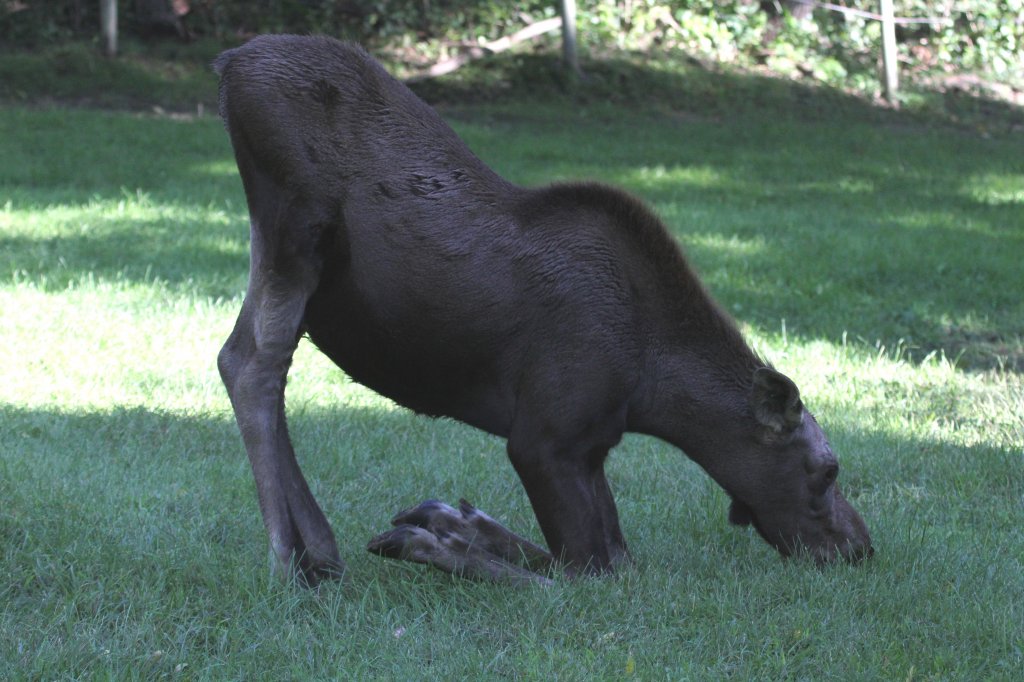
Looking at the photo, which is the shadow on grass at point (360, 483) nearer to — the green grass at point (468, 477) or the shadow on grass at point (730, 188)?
the green grass at point (468, 477)

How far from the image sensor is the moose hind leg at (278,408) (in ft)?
14.6

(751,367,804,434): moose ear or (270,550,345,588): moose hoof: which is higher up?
(751,367,804,434): moose ear

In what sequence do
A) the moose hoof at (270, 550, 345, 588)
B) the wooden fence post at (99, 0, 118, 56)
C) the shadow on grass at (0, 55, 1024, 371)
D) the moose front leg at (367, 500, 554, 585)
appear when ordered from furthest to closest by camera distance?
the wooden fence post at (99, 0, 118, 56) → the shadow on grass at (0, 55, 1024, 371) → the moose front leg at (367, 500, 554, 585) → the moose hoof at (270, 550, 345, 588)

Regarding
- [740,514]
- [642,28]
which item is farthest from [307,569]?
[642,28]

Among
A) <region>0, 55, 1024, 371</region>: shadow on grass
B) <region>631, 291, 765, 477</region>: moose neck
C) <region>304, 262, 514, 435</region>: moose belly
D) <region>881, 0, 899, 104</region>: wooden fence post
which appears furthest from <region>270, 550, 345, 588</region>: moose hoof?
<region>881, 0, 899, 104</region>: wooden fence post

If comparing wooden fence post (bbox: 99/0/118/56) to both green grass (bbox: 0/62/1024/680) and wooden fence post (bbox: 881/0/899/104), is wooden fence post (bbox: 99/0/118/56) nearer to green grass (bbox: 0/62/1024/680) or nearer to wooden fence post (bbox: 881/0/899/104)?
green grass (bbox: 0/62/1024/680)

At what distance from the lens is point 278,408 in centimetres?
462

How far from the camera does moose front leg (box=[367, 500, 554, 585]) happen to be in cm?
450

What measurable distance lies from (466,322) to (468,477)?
1.53 metres

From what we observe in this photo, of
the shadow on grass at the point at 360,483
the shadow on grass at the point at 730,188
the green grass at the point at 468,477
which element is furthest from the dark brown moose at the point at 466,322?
the shadow on grass at the point at 730,188

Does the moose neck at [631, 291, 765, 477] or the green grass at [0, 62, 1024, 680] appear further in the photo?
the moose neck at [631, 291, 765, 477]

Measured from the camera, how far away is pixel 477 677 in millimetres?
3797

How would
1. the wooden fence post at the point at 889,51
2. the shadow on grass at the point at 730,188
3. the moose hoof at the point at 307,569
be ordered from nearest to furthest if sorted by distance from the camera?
the moose hoof at the point at 307,569 → the shadow on grass at the point at 730,188 → the wooden fence post at the point at 889,51

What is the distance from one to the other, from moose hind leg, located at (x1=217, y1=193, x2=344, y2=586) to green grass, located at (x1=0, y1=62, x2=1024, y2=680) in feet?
0.52
